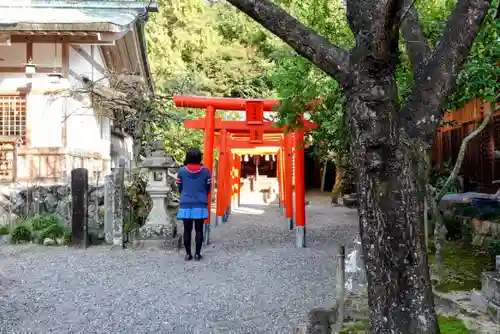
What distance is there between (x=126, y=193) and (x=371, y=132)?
7116 mm

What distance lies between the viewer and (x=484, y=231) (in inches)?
260

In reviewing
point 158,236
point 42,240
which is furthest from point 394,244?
point 42,240

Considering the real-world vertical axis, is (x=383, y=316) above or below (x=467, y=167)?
below

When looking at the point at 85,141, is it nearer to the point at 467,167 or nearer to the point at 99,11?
the point at 99,11

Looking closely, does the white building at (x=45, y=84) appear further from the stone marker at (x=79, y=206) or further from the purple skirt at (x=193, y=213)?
the purple skirt at (x=193, y=213)

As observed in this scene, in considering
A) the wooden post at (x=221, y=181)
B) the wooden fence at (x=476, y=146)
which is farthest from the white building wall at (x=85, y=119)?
the wooden fence at (x=476, y=146)

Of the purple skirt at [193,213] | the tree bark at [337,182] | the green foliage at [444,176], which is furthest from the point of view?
the tree bark at [337,182]

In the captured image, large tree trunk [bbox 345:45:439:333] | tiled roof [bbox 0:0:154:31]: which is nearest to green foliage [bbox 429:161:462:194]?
tiled roof [bbox 0:0:154:31]

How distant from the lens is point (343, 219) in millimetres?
13273

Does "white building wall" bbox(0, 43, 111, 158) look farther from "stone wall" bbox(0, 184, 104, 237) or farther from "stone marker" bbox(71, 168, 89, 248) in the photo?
"stone marker" bbox(71, 168, 89, 248)

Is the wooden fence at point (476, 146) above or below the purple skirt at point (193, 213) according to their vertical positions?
above

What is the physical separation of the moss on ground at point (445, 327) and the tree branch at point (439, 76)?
137 centimetres

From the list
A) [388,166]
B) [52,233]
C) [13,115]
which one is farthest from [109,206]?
[388,166]

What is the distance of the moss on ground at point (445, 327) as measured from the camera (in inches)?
127
